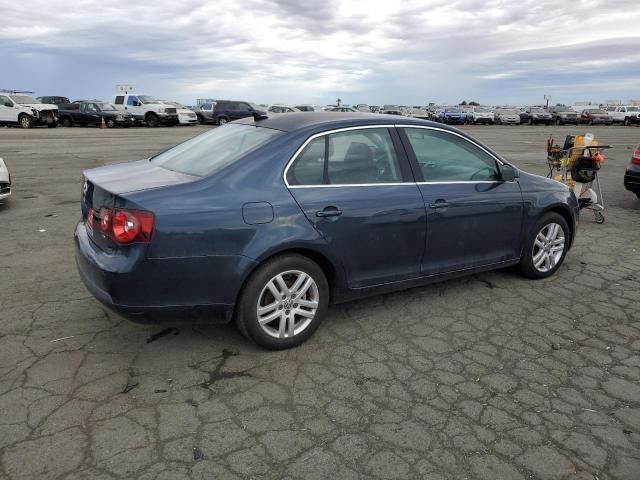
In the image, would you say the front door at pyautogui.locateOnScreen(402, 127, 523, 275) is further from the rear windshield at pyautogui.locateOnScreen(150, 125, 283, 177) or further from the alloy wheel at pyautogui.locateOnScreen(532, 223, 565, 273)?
the rear windshield at pyautogui.locateOnScreen(150, 125, 283, 177)

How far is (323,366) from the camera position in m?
3.46

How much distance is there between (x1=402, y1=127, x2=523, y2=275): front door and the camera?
413 centimetres

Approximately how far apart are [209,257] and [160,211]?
0.40m

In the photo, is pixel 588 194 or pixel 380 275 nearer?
pixel 380 275

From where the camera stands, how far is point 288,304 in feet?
11.7

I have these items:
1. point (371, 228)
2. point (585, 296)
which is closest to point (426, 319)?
point (371, 228)

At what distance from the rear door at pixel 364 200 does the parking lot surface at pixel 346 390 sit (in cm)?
52

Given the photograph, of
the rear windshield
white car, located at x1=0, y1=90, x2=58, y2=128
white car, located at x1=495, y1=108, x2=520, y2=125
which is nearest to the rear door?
the rear windshield

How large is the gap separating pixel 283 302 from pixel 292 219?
571 mm

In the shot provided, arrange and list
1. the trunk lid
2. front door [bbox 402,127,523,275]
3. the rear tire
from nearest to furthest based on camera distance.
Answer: the trunk lid < front door [bbox 402,127,523,275] < the rear tire

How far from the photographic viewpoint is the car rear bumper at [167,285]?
10.2 ft

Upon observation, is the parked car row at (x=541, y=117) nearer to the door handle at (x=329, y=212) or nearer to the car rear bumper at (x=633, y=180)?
the car rear bumper at (x=633, y=180)

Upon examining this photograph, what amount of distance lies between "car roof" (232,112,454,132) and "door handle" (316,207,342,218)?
2.06 ft

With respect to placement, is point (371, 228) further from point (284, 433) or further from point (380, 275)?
point (284, 433)
